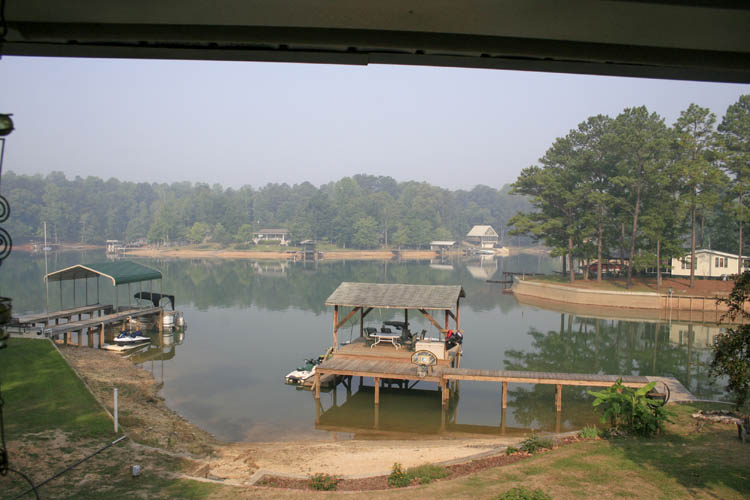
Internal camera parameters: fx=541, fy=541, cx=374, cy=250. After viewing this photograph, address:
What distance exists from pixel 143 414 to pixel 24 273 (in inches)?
2591

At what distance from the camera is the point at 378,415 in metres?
18.9

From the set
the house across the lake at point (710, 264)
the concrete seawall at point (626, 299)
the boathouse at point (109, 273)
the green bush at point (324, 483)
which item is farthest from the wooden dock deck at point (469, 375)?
the house across the lake at point (710, 264)

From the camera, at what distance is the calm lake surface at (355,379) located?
60.5ft

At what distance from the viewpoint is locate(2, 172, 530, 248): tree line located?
110750 mm

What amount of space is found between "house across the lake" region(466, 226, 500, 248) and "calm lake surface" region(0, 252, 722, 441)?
69.7 m

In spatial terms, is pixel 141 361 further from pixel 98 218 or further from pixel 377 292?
pixel 98 218

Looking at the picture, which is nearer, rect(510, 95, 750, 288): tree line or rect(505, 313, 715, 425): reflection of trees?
rect(505, 313, 715, 425): reflection of trees

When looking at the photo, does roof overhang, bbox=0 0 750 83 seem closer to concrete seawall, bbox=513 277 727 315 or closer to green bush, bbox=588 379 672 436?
green bush, bbox=588 379 672 436

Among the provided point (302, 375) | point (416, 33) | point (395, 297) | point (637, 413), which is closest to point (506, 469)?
point (637, 413)

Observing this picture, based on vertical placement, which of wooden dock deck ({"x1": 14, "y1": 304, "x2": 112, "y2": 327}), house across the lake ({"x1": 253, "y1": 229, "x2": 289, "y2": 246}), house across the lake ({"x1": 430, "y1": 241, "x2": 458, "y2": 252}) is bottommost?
wooden dock deck ({"x1": 14, "y1": 304, "x2": 112, "y2": 327})

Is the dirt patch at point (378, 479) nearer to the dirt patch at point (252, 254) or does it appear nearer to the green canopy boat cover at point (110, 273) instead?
the green canopy boat cover at point (110, 273)

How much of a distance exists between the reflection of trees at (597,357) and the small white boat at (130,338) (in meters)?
18.9

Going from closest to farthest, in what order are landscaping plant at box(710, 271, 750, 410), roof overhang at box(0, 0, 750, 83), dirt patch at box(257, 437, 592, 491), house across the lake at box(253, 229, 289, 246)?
roof overhang at box(0, 0, 750, 83), landscaping plant at box(710, 271, 750, 410), dirt patch at box(257, 437, 592, 491), house across the lake at box(253, 229, 289, 246)

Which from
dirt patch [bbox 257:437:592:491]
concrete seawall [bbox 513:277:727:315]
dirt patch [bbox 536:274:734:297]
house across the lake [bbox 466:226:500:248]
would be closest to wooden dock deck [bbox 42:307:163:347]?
dirt patch [bbox 257:437:592:491]
